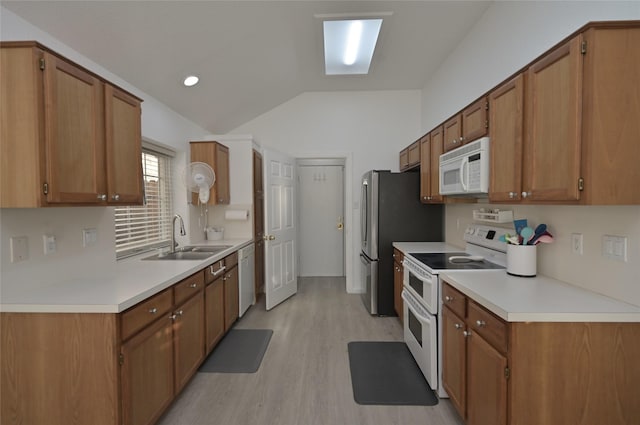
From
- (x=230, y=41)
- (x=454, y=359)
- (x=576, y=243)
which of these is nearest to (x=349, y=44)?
(x=230, y=41)

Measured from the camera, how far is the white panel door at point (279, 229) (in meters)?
3.82

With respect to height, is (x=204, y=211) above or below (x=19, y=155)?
below

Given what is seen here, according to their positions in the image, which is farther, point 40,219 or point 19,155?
point 40,219

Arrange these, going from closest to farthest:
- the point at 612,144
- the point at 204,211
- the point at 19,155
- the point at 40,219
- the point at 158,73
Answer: the point at 612,144 < the point at 19,155 < the point at 40,219 < the point at 158,73 < the point at 204,211

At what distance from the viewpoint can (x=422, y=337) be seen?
233cm

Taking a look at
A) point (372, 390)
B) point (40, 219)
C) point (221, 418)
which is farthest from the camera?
point (372, 390)

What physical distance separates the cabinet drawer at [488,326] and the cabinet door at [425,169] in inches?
65.2

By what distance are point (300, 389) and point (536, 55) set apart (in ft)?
9.42

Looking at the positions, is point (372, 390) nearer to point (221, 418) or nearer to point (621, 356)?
Result: point (221, 418)

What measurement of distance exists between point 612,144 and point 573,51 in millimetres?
436

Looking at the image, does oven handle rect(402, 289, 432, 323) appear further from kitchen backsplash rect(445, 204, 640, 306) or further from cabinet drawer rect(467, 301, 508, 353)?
kitchen backsplash rect(445, 204, 640, 306)

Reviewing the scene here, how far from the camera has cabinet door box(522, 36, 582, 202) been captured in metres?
1.31

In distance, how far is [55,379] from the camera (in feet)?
4.75

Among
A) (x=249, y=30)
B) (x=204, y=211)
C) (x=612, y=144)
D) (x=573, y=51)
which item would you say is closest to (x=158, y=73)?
(x=249, y=30)
